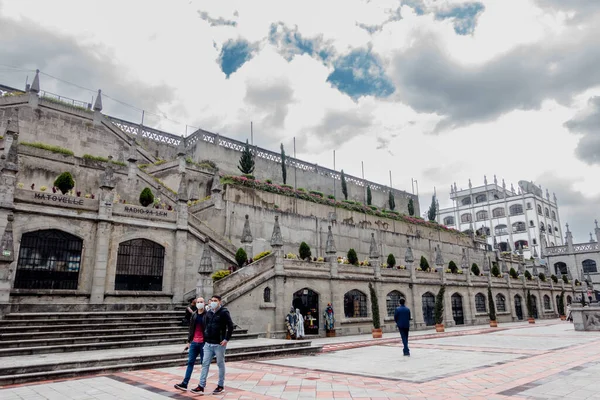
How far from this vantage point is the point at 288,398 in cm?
793

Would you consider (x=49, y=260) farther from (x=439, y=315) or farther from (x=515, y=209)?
(x=515, y=209)

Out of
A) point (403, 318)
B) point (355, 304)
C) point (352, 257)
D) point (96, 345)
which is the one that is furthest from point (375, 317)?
point (96, 345)

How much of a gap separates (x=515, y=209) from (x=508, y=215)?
1763 millimetres

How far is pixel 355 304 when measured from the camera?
27.8 m

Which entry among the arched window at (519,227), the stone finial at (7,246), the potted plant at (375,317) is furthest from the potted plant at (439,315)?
the arched window at (519,227)

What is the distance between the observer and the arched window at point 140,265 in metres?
21.7

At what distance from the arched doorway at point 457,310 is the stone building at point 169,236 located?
17 cm

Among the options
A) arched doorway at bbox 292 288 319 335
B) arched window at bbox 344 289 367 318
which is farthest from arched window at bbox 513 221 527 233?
arched doorway at bbox 292 288 319 335

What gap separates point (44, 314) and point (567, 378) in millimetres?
18821

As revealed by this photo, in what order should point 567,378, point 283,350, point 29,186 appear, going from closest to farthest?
1. point 567,378
2. point 283,350
3. point 29,186

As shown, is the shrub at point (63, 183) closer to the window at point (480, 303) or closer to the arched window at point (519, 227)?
the window at point (480, 303)

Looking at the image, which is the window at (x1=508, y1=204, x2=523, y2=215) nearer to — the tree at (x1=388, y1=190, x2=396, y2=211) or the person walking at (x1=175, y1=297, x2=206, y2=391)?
the tree at (x1=388, y1=190, x2=396, y2=211)

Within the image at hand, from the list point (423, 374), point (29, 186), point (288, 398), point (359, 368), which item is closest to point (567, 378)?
point (423, 374)

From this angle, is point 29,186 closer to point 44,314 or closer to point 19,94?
point 19,94
